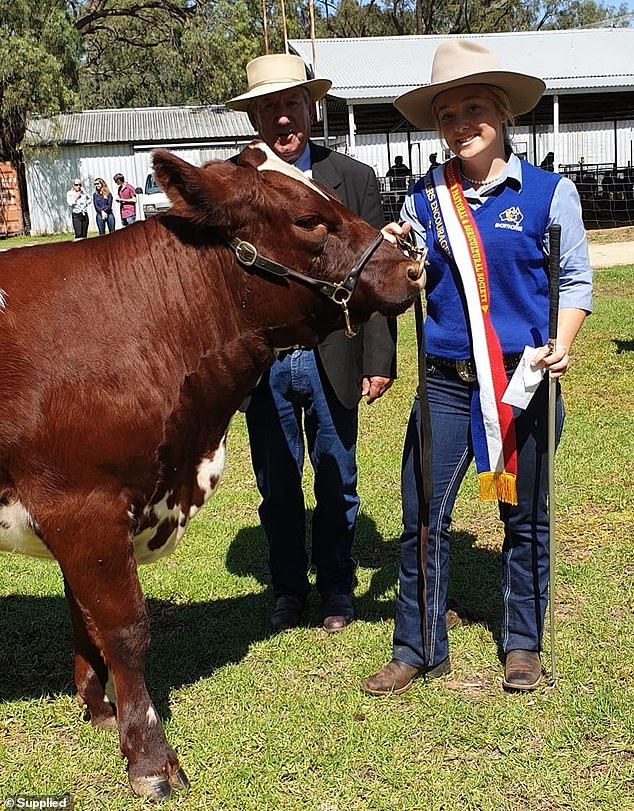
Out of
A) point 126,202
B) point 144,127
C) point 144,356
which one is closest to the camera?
point 144,356

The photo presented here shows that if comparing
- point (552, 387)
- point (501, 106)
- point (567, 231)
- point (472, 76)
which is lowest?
point (552, 387)

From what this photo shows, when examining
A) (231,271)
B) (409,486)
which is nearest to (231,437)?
(409,486)

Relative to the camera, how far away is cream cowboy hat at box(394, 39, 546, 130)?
10.6 ft

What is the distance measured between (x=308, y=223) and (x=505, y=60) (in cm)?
2365

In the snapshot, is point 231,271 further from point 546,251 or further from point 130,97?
point 130,97

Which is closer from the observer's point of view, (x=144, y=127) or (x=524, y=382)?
(x=524, y=382)

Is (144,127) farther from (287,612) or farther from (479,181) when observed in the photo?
Result: (479,181)

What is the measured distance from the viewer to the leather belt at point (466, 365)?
3490 mm

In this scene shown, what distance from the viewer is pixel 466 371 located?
141 inches

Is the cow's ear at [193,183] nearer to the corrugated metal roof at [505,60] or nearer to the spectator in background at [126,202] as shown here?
the corrugated metal roof at [505,60]

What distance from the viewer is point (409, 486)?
3715mm

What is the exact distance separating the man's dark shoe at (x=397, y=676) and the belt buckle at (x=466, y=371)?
1.24 meters

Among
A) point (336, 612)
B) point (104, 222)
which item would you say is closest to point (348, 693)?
point (336, 612)

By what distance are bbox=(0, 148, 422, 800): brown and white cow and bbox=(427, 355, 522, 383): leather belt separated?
18.4 inches
